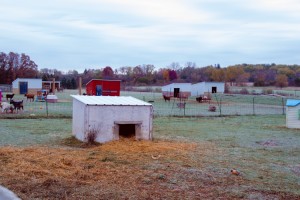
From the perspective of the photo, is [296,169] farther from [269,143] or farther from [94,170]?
[269,143]

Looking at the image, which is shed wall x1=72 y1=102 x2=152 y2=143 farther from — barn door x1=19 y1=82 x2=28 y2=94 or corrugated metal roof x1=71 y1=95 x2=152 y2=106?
barn door x1=19 y1=82 x2=28 y2=94

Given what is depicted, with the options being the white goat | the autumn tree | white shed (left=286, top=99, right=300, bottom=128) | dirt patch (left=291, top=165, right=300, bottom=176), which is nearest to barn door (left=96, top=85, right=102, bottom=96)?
white shed (left=286, top=99, right=300, bottom=128)

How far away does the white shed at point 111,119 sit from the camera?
12.8 m

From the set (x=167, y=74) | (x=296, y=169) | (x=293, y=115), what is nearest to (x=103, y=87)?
(x=293, y=115)

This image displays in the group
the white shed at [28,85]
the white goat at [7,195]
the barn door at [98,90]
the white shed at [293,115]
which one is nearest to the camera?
the white goat at [7,195]

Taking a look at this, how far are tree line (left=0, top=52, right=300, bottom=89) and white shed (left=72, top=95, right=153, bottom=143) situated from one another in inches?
3123

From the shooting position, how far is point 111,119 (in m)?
13.0

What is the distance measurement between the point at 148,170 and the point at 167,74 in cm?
13630

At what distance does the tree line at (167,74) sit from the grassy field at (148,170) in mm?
80834

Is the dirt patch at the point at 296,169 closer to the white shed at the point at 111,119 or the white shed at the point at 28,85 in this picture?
the white shed at the point at 111,119

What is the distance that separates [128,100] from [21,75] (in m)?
96.2

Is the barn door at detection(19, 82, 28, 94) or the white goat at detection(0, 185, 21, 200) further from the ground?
the barn door at detection(19, 82, 28, 94)

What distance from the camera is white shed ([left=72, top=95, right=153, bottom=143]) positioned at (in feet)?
41.9

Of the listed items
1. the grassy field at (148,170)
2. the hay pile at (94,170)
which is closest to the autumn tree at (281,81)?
the grassy field at (148,170)
